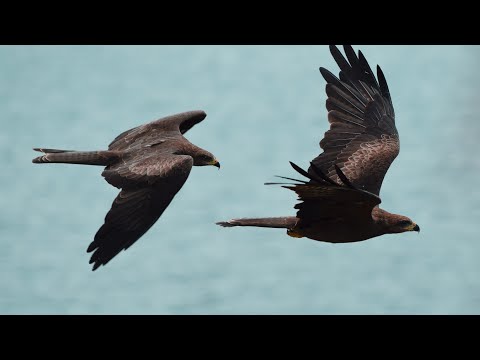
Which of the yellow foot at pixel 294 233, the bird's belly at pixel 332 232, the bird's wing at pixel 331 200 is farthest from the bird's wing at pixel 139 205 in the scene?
the bird's wing at pixel 331 200

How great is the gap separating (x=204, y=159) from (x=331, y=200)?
12.8 ft

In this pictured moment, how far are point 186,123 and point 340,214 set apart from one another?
4824 millimetres

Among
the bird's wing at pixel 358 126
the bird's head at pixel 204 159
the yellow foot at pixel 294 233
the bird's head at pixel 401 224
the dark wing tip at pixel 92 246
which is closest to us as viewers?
the dark wing tip at pixel 92 246

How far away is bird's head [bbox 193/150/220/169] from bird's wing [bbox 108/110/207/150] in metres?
0.54

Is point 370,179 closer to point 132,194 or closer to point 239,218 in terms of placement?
point 239,218

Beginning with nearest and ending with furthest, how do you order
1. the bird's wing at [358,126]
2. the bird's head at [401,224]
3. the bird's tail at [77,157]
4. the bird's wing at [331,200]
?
1. the bird's wing at [331,200]
2. the bird's head at [401,224]
3. the bird's tail at [77,157]
4. the bird's wing at [358,126]

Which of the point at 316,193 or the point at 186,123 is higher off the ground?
the point at 186,123

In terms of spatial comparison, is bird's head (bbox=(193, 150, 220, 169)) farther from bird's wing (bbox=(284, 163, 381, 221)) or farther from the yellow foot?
bird's wing (bbox=(284, 163, 381, 221))

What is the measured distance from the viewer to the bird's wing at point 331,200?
40.2 ft

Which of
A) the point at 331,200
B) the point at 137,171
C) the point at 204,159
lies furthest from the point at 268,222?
the point at 204,159

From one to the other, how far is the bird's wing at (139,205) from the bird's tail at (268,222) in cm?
91

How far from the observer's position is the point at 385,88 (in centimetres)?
1673

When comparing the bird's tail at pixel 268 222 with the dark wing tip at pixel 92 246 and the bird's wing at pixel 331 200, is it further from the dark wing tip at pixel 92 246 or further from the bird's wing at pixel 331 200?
the dark wing tip at pixel 92 246

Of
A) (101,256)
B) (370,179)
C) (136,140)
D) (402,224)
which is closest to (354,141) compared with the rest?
(370,179)
